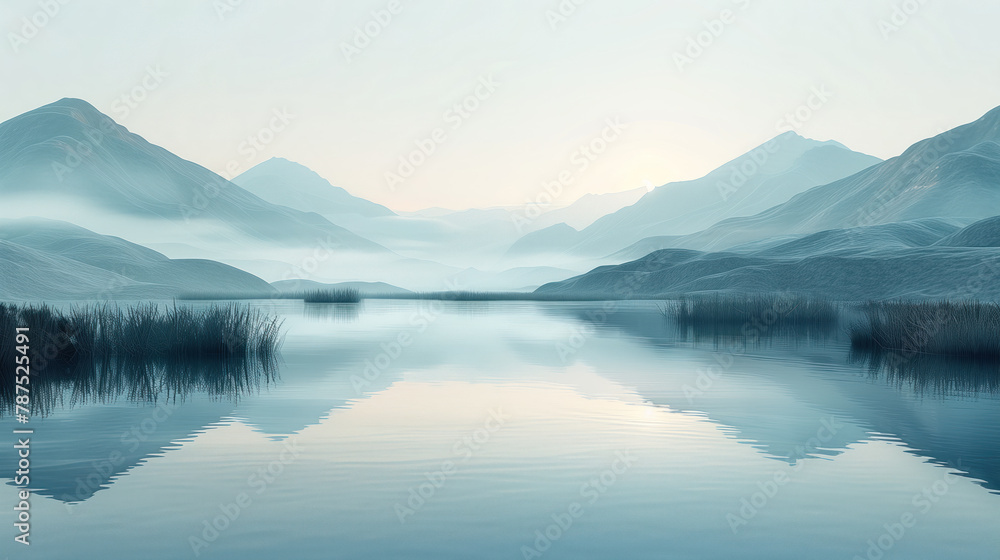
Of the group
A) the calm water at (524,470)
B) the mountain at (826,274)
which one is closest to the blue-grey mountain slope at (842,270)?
the mountain at (826,274)

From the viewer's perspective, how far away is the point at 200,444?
12.6m

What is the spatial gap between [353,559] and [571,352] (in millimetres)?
21103

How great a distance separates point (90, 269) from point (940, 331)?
394 ft

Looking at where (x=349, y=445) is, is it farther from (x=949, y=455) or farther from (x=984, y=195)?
(x=984, y=195)

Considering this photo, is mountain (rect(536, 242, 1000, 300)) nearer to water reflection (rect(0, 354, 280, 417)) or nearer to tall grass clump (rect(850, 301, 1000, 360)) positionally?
tall grass clump (rect(850, 301, 1000, 360))

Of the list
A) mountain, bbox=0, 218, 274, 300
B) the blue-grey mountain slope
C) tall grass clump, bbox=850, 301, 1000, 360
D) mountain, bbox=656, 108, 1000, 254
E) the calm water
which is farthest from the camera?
mountain, bbox=656, 108, 1000, 254

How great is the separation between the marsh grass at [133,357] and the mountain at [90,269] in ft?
248

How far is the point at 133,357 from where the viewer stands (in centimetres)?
2306

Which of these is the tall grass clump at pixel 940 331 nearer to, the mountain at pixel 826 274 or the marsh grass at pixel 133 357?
the marsh grass at pixel 133 357

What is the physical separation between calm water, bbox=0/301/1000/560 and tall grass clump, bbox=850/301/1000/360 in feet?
19.1

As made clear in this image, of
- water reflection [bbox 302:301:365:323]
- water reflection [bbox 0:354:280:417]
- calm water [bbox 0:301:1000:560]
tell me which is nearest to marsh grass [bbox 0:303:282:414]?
water reflection [bbox 0:354:280:417]

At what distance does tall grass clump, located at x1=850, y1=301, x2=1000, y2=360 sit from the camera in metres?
25.0

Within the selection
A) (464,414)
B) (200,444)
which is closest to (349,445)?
(200,444)

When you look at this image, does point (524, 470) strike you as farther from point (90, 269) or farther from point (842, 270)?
point (90, 269)
